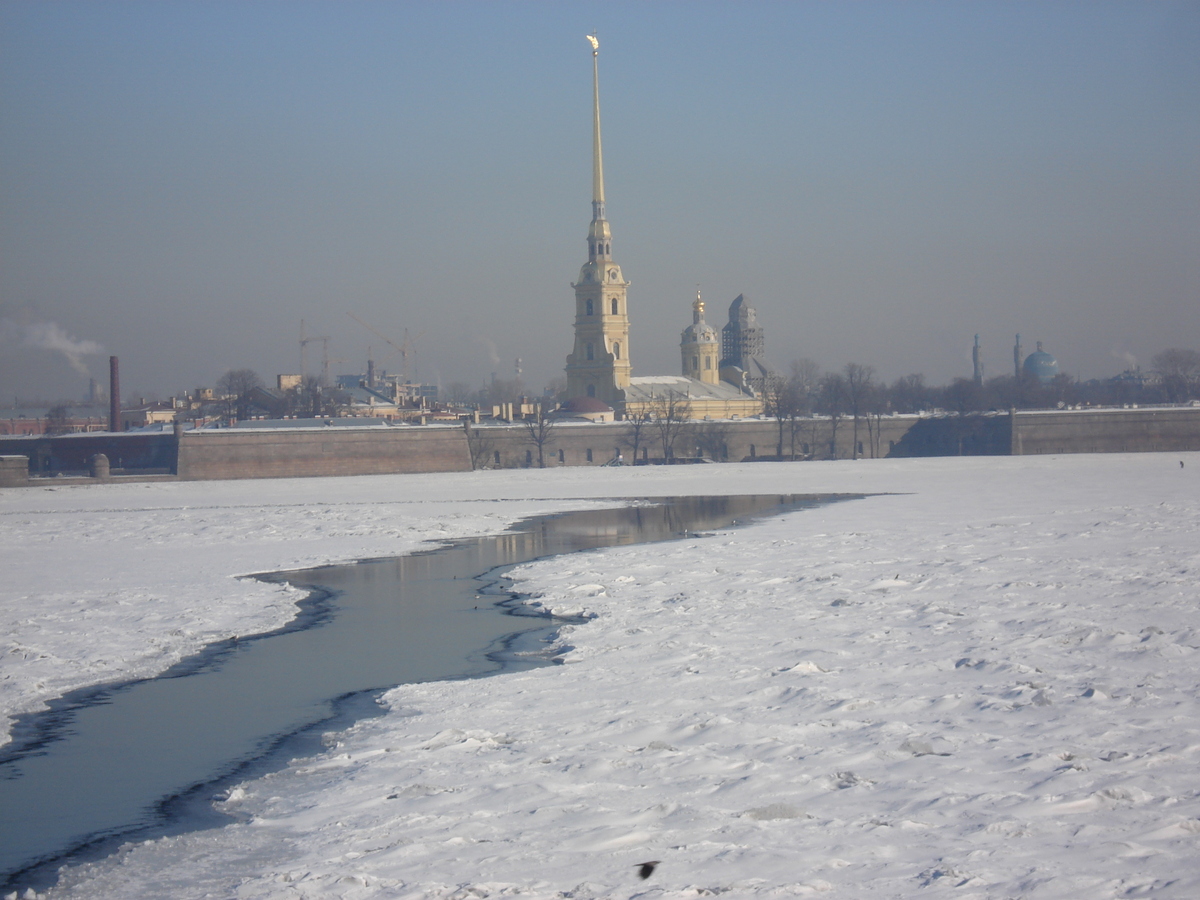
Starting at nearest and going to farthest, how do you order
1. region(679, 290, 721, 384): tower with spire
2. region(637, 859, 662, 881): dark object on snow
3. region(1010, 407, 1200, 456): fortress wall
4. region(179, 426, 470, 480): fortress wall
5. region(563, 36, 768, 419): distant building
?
1. region(637, 859, 662, 881): dark object on snow
2. region(179, 426, 470, 480): fortress wall
3. region(1010, 407, 1200, 456): fortress wall
4. region(563, 36, 768, 419): distant building
5. region(679, 290, 721, 384): tower with spire

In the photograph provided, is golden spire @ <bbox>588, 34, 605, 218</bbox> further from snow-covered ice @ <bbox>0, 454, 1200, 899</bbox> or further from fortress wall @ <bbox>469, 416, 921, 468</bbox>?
snow-covered ice @ <bbox>0, 454, 1200, 899</bbox>

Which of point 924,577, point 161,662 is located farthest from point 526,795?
point 924,577

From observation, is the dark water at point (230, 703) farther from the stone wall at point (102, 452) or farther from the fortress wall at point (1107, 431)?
the fortress wall at point (1107, 431)

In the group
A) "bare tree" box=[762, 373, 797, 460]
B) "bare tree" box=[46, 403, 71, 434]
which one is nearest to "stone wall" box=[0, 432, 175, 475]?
"bare tree" box=[46, 403, 71, 434]

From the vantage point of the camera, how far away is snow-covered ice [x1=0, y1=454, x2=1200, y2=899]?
5.06m

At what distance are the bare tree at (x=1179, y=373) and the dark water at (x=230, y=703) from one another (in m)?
91.3

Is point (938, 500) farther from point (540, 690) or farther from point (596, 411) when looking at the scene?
point (596, 411)

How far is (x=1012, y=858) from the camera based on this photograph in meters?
4.95

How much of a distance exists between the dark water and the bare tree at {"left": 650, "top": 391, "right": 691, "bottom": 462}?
5077 centimetres

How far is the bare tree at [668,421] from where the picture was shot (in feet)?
218

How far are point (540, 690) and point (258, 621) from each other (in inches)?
187

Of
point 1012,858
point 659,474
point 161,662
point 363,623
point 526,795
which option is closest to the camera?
point 1012,858

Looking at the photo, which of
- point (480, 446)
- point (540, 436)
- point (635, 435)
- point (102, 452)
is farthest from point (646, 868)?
point (635, 435)

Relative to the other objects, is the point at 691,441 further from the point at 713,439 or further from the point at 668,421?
the point at 668,421
